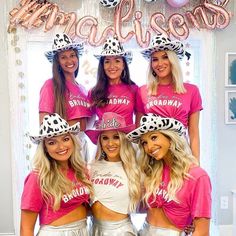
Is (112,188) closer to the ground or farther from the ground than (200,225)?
farther from the ground

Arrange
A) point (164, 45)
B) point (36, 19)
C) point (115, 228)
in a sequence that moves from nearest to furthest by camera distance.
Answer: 1. point (115, 228)
2. point (164, 45)
3. point (36, 19)

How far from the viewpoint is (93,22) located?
326 centimetres

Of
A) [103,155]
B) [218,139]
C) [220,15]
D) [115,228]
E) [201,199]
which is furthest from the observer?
[218,139]

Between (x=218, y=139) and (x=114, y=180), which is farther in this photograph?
(x=218, y=139)

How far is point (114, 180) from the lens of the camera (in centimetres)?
208

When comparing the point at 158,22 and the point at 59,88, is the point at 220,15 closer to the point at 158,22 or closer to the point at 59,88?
the point at 158,22

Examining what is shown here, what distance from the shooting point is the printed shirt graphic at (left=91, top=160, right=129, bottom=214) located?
205 centimetres

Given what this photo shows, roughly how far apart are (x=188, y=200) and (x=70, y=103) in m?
1.17

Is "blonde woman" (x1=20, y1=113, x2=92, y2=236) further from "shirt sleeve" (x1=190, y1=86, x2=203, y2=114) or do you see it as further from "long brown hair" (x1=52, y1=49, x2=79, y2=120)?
"shirt sleeve" (x1=190, y1=86, x2=203, y2=114)

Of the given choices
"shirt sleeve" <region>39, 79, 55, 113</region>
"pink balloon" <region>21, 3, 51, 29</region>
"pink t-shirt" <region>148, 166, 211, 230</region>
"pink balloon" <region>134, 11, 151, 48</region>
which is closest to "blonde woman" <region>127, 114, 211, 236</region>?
"pink t-shirt" <region>148, 166, 211, 230</region>

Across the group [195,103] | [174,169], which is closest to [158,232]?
[174,169]

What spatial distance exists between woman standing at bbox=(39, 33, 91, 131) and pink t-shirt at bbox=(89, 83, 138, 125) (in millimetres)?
138

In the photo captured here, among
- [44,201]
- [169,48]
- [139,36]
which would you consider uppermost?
[139,36]

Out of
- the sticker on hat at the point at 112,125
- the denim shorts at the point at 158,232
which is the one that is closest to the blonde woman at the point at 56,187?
the sticker on hat at the point at 112,125
